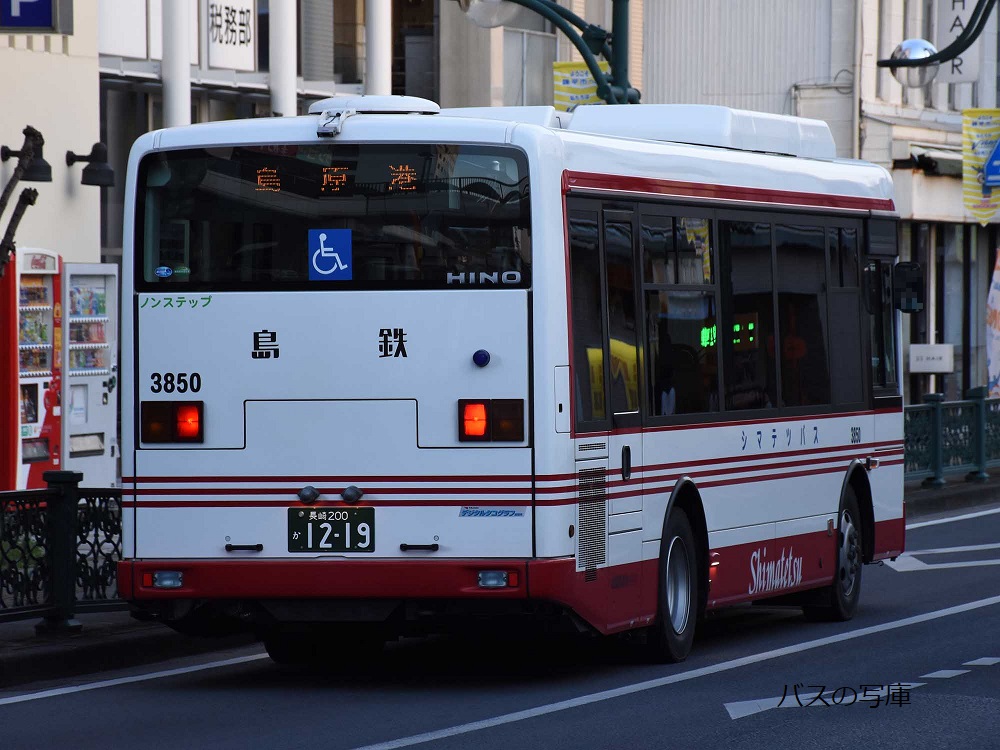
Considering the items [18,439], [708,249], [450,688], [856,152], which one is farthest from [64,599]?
[856,152]

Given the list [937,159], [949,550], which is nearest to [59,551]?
[949,550]

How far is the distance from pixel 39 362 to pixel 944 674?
1070 centimetres

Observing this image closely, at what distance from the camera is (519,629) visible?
1070 centimetres

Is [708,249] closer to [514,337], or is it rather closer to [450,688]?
[514,337]

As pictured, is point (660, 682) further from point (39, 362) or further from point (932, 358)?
point (932, 358)

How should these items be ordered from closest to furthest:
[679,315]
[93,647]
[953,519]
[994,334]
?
[93,647]
[679,315]
[953,519]
[994,334]

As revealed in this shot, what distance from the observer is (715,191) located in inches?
484

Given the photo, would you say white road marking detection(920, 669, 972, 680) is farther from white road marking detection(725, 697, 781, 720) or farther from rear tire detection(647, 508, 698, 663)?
rear tire detection(647, 508, 698, 663)

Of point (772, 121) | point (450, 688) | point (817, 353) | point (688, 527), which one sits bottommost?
point (450, 688)

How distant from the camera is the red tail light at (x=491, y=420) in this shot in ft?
34.1

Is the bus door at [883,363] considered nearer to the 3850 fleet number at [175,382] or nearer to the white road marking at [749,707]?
the white road marking at [749,707]

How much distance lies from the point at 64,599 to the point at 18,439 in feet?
23.5

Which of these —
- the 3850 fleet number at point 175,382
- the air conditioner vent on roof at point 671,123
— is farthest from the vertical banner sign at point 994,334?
the 3850 fleet number at point 175,382

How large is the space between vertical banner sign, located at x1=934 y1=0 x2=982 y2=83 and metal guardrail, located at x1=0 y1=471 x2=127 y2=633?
25.5 metres
